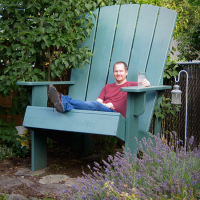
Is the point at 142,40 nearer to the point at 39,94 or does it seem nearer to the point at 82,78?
the point at 82,78

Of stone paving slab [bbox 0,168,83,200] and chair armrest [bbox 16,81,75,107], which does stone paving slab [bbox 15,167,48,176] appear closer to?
stone paving slab [bbox 0,168,83,200]

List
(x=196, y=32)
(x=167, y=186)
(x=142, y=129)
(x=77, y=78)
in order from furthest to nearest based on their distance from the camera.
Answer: (x=196, y=32)
(x=77, y=78)
(x=142, y=129)
(x=167, y=186)

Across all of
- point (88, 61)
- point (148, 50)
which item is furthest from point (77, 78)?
point (148, 50)

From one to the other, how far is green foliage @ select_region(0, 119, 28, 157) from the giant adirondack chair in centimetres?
43

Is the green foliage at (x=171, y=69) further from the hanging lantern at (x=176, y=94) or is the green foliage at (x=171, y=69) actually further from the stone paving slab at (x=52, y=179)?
the stone paving slab at (x=52, y=179)

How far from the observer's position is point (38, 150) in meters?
2.42

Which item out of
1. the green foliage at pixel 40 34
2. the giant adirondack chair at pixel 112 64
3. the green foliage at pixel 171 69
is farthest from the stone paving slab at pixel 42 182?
the green foliage at pixel 171 69

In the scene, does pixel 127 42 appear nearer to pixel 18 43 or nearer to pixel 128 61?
pixel 128 61

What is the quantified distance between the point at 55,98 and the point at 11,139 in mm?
1090

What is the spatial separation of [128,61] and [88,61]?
0.39 metres

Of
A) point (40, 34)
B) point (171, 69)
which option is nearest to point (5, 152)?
point (40, 34)

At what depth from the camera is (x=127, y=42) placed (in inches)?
108

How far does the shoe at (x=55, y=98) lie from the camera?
1939 mm

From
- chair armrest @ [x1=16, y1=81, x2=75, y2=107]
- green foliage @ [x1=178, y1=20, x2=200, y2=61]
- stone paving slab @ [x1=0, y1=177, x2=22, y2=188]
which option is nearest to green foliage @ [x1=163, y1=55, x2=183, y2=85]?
chair armrest @ [x1=16, y1=81, x2=75, y2=107]
